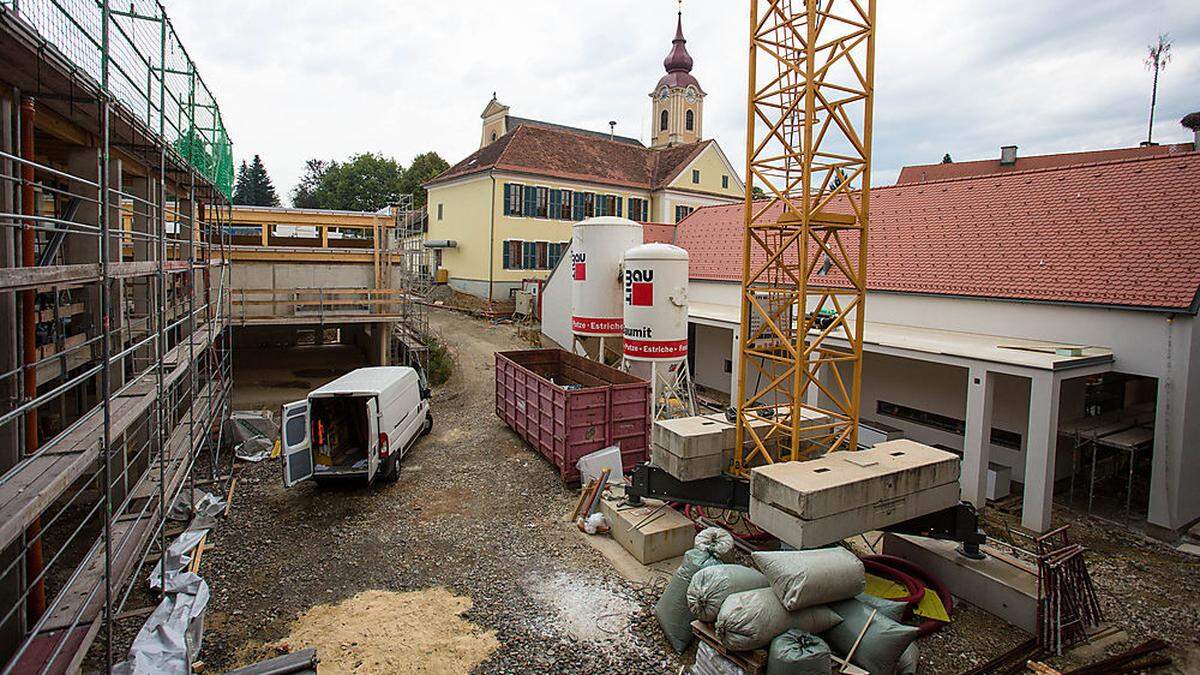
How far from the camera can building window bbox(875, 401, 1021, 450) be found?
14.0m

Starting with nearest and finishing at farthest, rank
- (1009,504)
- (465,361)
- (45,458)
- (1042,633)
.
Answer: (45,458) → (1042,633) → (1009,504) → (465,361)

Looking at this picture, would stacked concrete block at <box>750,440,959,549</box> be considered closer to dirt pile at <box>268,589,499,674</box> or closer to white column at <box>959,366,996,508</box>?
white column at <box>959,366,996,508</box>

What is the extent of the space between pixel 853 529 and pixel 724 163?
33.9 m

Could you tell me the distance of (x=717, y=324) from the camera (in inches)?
748

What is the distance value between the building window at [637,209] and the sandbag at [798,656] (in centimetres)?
3107

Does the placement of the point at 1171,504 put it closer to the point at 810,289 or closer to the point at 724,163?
the point at 810,289

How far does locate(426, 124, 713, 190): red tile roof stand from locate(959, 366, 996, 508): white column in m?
23.9

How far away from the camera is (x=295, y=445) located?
37.9 feet

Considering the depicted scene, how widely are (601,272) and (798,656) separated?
1074 centimetres

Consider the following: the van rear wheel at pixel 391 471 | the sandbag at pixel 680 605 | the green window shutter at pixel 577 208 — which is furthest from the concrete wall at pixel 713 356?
the green window shutter at pixel 577 208

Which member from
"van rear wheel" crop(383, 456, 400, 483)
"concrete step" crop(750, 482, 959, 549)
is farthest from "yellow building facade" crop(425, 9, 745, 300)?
"concrete step" crop(750, 482, 959, 549)

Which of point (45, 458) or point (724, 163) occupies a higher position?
point (724, 163)

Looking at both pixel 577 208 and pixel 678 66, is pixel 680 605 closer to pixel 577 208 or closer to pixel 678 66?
pixel 577 208

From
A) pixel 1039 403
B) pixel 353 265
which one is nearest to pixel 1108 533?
pixel 1039 403
